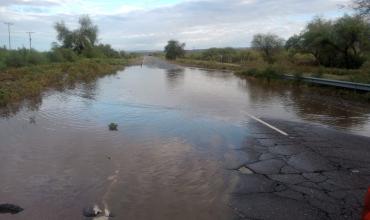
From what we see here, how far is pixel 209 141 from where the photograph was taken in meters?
10.2

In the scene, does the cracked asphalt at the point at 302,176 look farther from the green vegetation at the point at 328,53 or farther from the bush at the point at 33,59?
the bush at the point at 33,59

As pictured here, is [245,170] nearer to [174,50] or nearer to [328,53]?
[328,53]

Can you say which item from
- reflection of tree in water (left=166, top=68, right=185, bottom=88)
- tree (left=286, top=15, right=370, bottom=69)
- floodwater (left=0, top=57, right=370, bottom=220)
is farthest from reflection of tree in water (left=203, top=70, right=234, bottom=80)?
floodwater (left=0, top=57, right=370, bottom=220)

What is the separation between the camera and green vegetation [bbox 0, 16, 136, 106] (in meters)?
21.1

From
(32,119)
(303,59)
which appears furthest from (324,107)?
(303,59)

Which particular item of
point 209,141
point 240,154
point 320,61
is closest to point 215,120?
point 209,141

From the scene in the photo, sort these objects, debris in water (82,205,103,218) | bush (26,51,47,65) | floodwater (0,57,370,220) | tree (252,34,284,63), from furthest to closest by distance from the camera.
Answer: tree (252,34,284,63), bush (26,51,47,65), floodwater (0,57,370,220), debris in water (82,205,103,218)

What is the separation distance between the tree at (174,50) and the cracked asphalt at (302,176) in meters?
115

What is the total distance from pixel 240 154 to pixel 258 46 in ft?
166

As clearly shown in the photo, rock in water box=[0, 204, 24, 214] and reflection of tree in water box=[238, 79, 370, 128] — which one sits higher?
reflection of tree in water box=[238, 79, 370, 128]

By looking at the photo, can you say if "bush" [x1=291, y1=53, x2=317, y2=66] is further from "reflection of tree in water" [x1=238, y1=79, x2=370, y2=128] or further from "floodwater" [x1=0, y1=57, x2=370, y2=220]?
"floodwater" [x1=0, y1=57, x2=370, y2=220]

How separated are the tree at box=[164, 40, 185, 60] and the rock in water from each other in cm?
11982

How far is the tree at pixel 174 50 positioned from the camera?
12488 cm

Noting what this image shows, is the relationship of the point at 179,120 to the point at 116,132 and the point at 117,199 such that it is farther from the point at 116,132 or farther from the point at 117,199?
the point at 117,199
